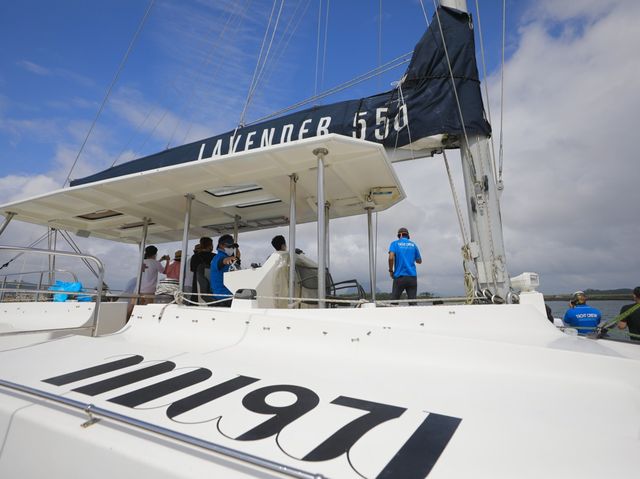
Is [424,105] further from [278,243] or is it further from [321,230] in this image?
[278,243]

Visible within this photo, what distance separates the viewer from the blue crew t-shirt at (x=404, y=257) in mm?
4484

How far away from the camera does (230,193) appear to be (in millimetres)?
5176

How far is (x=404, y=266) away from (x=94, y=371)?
11.5 ft

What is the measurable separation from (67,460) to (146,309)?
79.0 inches

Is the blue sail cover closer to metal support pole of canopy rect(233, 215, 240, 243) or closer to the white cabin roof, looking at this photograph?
the white cabin roof

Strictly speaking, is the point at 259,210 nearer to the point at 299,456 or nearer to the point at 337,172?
the point at 337,172

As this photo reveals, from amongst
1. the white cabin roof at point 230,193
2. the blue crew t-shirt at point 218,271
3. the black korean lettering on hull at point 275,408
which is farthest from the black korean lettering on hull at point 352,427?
the blue crew t-shirt at point 218,271

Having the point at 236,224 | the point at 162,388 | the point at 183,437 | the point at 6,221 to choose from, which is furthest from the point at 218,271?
the point at 6,221

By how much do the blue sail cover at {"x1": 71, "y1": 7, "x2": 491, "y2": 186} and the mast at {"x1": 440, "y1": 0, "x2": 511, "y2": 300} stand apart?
22 centimetres

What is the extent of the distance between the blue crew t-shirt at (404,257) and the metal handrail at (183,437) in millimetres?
3577

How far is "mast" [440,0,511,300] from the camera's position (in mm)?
3494

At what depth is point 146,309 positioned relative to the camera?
3.33 metres

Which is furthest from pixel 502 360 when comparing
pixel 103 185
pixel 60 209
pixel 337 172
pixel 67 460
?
pixel 60 209

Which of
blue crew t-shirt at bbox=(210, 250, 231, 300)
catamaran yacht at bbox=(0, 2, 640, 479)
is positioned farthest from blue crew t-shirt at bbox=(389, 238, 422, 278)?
blue crew t-shirt at bbox=(210, 250, 231, 300)
